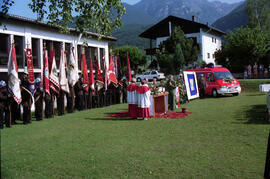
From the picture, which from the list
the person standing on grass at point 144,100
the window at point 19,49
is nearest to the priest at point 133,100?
the person standing on grass at point 144,100

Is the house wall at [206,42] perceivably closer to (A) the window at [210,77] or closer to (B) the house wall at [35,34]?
(A) the window at [210,77]

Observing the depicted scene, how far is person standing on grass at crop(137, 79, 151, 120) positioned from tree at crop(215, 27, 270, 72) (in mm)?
29515

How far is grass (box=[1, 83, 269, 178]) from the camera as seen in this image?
5.75m

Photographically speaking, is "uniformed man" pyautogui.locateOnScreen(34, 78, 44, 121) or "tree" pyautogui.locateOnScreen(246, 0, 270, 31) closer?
"uniformed man" pyautogui.locateOnScreen(34, 78, 44, 121)

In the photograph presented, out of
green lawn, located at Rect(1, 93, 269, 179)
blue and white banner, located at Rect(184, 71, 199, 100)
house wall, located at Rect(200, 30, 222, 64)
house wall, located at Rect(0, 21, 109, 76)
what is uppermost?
house wall, located at Rect(200, 30, 222, 64)

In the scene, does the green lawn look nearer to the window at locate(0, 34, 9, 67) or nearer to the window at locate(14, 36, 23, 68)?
→ the window at locate(0, 34, 9, 67)

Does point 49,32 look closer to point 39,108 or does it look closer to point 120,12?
point 39,108

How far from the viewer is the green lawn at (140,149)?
226 inches

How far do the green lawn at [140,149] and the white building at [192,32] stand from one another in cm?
3961

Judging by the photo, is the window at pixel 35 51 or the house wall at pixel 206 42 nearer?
the window at pixel 35 51

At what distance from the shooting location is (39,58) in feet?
72.3

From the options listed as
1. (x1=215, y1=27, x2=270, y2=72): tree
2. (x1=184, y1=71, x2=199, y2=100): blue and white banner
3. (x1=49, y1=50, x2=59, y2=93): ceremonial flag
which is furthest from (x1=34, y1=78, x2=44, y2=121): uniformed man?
(x1=215, y1=27, x2=270, y2=72): tree

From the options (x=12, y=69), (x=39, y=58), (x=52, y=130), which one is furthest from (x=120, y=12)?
(x=39, y=58)

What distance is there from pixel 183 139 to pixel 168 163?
229cm
